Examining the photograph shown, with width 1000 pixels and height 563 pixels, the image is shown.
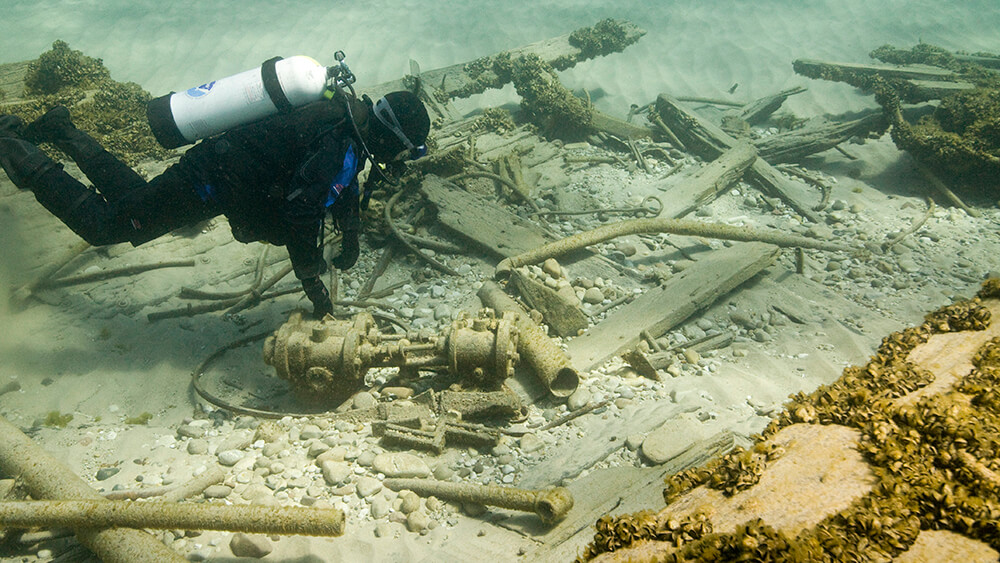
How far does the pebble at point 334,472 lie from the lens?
3352 millimetres

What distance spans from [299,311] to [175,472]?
1449 mm

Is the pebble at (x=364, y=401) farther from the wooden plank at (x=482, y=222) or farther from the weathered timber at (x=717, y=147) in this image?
the weathered timber at (x=717, y=147)

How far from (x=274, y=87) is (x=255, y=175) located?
0.78 metres

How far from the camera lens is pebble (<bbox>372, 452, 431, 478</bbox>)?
134 inches

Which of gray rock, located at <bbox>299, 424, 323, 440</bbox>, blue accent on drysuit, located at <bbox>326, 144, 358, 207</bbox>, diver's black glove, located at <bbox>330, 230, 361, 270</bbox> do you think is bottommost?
gray rock, located at <bbox>299, 424, 323, 440</bbox>

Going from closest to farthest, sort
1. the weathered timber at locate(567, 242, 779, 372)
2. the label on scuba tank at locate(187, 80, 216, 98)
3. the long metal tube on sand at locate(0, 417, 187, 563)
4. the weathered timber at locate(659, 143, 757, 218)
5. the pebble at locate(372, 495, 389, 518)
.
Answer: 1. the long metal tube on sand at locate(0, 417, 187, 563)
2. the pebble at locate(372, 495, 389, 518)
3. the label on scuba tank at locate(187, 80, 216, 98)
4. the weathered timber at locate(567, 242, 779, 372)
5. the weathered timber at locate(659, 143, 757, 218)

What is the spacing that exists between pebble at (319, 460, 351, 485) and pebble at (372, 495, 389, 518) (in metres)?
0.29

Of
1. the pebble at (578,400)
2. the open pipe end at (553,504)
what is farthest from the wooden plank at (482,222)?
the open pipe end at (553,504)

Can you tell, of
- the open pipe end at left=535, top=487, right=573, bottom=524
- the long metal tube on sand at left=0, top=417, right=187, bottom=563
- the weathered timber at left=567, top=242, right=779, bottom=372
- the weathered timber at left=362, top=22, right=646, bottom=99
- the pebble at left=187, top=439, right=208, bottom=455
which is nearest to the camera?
the long metal tube on sand at left=0, top=417, right=187, bottom=563

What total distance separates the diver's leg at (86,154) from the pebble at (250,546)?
338cm

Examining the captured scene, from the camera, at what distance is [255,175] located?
414 centimetres

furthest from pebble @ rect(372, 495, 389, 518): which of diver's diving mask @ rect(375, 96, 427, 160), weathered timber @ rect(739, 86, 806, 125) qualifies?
weathered timber @ rect(739, 86, 806, 125)

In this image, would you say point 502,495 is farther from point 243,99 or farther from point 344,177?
point 243,99

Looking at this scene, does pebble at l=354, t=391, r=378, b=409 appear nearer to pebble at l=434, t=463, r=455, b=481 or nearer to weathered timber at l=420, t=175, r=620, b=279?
pebble at l=434, t=463, r=455, b=481
